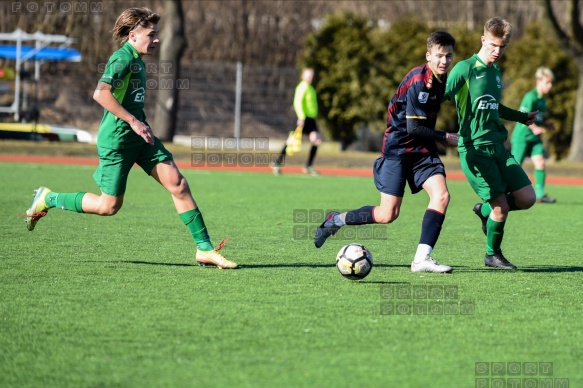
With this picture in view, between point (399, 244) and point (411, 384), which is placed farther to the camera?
point (399, 244)

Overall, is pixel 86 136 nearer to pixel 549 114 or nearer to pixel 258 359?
pixel 549 114

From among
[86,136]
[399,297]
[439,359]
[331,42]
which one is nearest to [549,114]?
[331,42]

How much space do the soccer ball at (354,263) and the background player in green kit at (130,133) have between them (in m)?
0.97

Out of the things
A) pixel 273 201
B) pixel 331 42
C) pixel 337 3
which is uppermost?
pixel 337 3

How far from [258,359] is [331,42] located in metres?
23.2

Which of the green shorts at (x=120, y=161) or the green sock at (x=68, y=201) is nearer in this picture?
the green shorts at (x=120, y=161)

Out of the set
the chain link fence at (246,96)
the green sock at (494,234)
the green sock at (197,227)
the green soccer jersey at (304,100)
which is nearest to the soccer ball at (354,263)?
the green sock at (197,227)

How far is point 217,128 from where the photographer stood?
100 ft

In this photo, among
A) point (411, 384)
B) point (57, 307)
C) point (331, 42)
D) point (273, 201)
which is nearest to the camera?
point (411, 384)

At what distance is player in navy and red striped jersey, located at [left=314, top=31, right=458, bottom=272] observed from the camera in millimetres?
7602

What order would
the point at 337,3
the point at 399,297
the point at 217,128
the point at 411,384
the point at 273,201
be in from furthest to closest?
the point at 337,3
the point at 217,128
the point at 273,201
the point at 399,297
the point at 411,384

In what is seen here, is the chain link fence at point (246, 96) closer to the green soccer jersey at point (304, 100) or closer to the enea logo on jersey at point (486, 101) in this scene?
the green soccer jersey at point (304, 100)

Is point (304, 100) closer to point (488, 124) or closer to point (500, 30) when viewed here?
point (488, 124)

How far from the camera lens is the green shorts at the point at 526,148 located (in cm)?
1479
